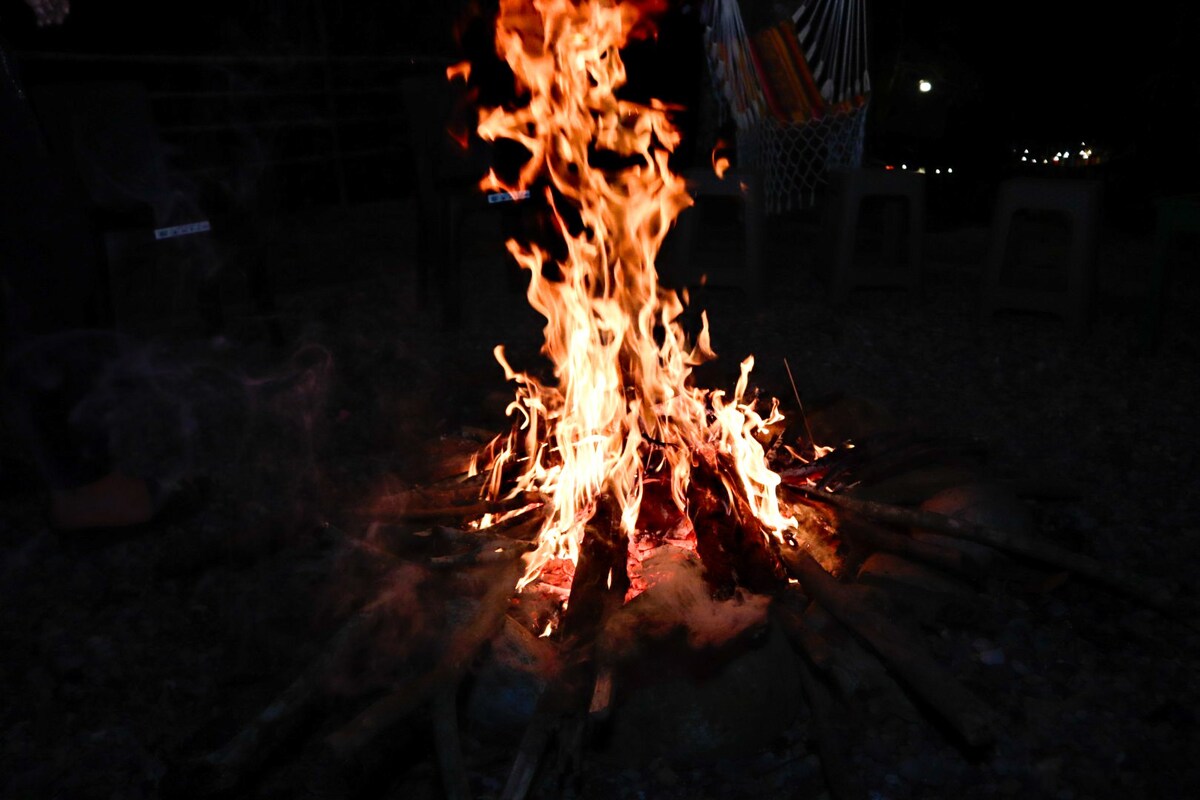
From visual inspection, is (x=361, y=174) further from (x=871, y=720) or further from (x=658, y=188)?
(x=871, y=720)

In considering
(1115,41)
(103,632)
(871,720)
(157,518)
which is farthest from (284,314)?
(1115,41)

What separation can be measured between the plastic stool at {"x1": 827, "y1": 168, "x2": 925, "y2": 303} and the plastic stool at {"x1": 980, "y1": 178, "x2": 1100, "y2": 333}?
1.76 feet

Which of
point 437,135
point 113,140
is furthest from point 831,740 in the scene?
point 113,140

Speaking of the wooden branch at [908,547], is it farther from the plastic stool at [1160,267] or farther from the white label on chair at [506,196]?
the white label on chair at [506,196]

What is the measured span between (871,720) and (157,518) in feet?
8.47

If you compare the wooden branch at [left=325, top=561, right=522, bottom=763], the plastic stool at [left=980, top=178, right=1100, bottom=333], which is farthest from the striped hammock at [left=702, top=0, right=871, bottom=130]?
the wooden branch at [left=325, top=561, right=522, bottom=763]

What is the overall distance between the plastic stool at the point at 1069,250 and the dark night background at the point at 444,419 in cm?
15

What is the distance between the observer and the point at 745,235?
21.0ft

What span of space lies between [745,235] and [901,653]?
430cm

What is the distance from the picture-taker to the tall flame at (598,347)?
10.6ft

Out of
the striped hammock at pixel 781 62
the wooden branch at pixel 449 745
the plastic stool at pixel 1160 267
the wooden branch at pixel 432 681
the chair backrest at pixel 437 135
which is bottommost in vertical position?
the wooden branch at pixel 449 745

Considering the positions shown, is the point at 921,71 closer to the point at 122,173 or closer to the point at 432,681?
the point at 122,173

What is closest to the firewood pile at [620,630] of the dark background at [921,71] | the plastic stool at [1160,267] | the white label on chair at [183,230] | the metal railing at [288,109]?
the white label on chair at [183,230]

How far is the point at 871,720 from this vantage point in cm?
250
